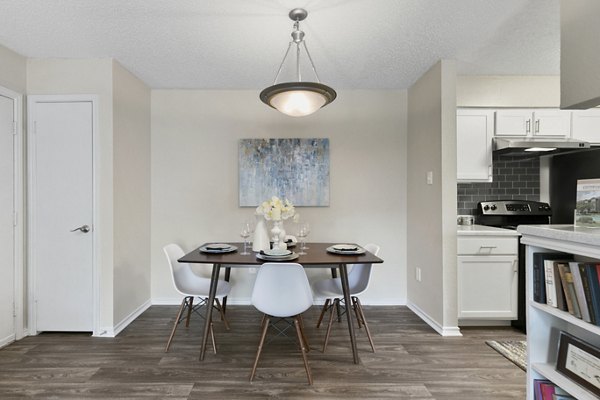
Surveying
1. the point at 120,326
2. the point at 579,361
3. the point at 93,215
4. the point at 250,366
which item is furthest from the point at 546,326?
the point at 93,215

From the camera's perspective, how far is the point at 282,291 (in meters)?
2.04

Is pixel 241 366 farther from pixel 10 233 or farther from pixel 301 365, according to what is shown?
pixel 10 233

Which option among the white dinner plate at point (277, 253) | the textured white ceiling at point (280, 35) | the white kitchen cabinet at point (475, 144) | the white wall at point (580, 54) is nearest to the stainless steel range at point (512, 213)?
the white kitchen cabinet at point (475, 144)

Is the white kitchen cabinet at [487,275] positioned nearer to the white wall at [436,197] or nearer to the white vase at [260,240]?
the white wall at [436,197]

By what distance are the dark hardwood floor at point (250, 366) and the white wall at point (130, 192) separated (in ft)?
1.45

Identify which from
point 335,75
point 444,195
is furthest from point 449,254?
point 335,75

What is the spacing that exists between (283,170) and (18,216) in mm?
2473

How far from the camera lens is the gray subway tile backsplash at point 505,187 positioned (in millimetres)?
3516

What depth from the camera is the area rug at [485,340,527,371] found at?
7.58ft

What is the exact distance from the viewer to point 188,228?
3561 millimetres

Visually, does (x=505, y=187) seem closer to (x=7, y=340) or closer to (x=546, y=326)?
(x=546, y=326)

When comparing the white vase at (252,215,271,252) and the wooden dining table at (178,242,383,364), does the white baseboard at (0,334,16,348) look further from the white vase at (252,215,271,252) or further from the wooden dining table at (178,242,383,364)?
the white vase at (252,215,271,252)

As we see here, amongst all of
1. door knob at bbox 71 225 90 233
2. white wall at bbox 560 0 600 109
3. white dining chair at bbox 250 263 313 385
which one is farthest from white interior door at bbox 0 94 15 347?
white wall at bbox 560 0 600 109

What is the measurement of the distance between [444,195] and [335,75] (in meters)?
1.61
